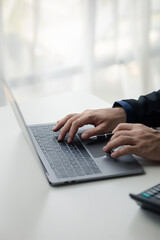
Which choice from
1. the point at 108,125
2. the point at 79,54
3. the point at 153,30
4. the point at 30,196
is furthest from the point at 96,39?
the point at 30,196

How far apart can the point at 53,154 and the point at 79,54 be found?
1.67 metres

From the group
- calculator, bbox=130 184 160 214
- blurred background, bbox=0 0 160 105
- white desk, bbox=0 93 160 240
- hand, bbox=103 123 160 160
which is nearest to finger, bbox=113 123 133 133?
hand, bbox=103 123 160 160

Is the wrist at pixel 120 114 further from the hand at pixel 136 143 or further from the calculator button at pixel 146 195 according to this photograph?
the calculator button at pixel 146 195

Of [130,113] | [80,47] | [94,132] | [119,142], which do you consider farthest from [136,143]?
[80,47]

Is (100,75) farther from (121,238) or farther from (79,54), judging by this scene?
(121,238)

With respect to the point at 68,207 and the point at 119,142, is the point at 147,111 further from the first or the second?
the point at 68,207

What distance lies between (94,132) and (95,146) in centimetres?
7

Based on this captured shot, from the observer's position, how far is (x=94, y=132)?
1219 mm

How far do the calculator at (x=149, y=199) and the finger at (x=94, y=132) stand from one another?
0.36 meters

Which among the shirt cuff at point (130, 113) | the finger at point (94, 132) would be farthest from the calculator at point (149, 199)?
the shirt cuff at point (130, 113)

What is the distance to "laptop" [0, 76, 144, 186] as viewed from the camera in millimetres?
1003

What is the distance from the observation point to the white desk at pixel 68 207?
804mm

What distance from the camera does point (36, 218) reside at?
2.78ft

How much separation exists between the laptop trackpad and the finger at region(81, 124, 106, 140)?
0.01 metres
